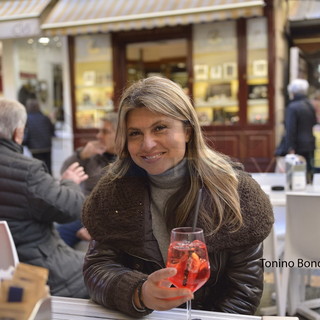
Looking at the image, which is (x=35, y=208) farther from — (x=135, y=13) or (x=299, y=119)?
(x=135, y=13)

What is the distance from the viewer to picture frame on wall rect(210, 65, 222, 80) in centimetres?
720

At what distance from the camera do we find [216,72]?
23.7 feet

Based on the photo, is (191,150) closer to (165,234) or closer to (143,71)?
(165,234)

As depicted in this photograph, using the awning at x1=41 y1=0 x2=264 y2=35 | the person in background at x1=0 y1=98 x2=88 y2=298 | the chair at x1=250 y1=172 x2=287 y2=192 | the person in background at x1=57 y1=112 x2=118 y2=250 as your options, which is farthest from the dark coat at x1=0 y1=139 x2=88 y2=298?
the awning at x1=41 y1=0 x2=264 y2=35

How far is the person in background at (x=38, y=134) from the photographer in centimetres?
661

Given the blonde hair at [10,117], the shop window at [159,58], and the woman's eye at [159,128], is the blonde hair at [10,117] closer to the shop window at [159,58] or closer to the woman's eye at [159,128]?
the woman's eye at [159,128]

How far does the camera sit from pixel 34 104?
6.99 m

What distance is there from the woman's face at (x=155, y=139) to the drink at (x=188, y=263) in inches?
14.6

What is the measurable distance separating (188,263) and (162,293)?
0.36ft

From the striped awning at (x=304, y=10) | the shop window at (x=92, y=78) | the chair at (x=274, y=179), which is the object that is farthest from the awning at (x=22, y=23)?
the chair at (x=274, y=179)

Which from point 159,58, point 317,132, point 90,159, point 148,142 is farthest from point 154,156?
point 159,58

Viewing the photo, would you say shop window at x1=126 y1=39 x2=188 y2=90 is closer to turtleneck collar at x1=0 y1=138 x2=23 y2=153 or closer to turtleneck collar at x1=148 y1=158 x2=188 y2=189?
turtleneck collar at x1=0 y1=138 x2=23 y2=153

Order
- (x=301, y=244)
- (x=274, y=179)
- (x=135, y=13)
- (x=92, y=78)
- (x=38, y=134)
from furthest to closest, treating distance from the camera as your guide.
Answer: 1. (x=92, y=78)
2. (x=135, y=13)
3. (x=38, y=134)
4. (x=274, y=179)
5. (x=301, y=244)

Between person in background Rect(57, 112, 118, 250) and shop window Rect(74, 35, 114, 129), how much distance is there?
185 inches
